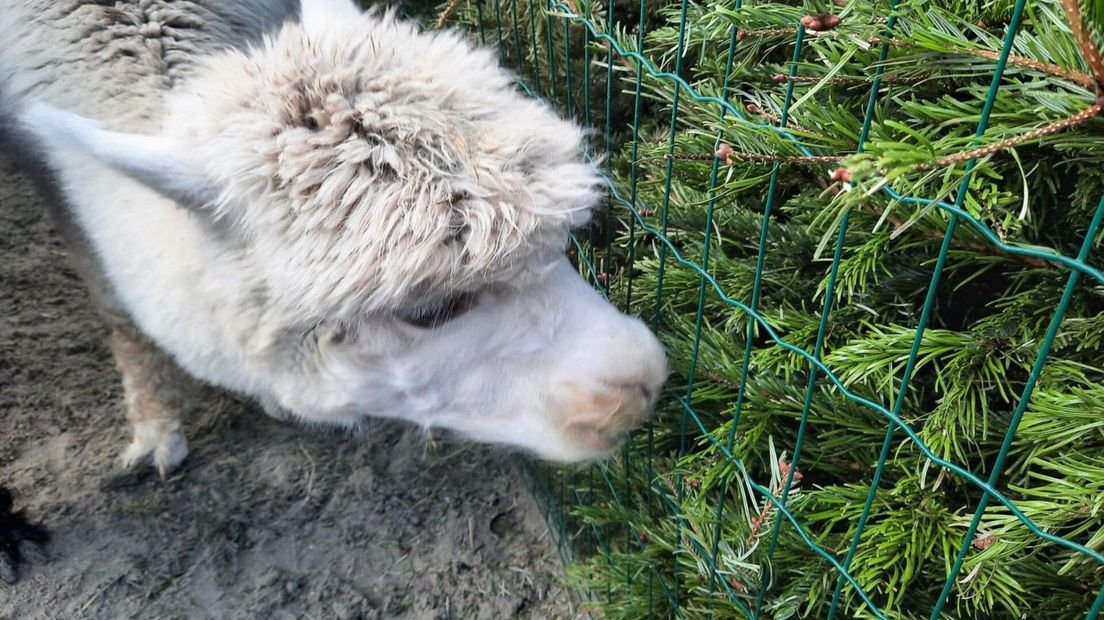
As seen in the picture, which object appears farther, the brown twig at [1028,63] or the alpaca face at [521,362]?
the alpaca face at [521,362]

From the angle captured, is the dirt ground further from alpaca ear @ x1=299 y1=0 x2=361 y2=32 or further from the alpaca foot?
Result: alpaca ear @ x1=299 y1=0 x2=361 y2=32

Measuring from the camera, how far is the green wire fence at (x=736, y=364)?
110cm

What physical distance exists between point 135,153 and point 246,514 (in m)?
1.90

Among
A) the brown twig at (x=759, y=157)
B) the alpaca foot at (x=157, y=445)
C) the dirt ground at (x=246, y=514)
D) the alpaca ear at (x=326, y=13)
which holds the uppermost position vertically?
the alpaca ear at (x=326, y=13)

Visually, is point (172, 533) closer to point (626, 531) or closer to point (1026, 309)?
point (626, 531)

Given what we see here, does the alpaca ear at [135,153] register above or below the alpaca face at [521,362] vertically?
above

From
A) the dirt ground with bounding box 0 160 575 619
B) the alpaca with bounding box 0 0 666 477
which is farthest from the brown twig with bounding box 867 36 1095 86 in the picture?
the dirt ground with bounding box 0 160 575 619

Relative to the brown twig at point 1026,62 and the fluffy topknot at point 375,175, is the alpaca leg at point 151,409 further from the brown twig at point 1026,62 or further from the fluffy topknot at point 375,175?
the brown twig at point 1026,62

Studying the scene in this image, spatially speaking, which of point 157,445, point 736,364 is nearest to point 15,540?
point 157,445

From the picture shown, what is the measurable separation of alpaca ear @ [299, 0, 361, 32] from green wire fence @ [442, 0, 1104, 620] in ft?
1.80

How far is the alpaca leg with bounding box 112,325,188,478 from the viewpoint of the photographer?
3119mm

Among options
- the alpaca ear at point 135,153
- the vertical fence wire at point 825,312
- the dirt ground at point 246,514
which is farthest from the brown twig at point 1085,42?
the dirt ground at point 246,514

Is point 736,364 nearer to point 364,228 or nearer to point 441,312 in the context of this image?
point 441,312

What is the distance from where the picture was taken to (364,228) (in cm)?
148
